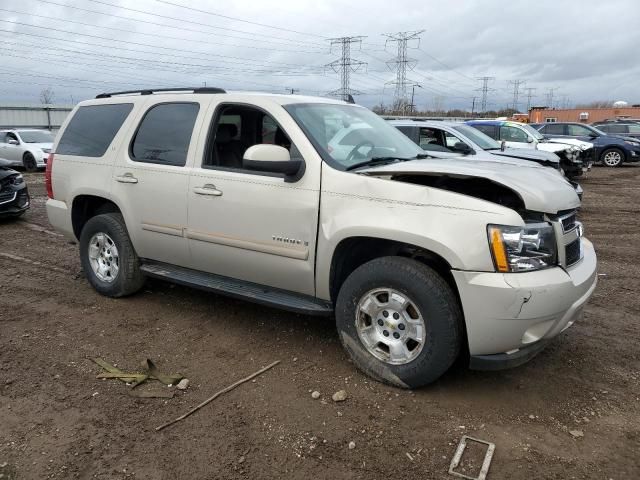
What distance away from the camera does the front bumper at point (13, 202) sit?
29.8 ft

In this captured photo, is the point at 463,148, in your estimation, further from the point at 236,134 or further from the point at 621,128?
the point at 621,128

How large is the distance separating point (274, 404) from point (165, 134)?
2529mm

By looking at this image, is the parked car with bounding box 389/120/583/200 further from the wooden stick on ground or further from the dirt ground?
the wooden stick on ground

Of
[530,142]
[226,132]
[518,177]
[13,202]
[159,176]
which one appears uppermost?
[226,132]

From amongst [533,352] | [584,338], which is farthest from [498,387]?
[584,338]

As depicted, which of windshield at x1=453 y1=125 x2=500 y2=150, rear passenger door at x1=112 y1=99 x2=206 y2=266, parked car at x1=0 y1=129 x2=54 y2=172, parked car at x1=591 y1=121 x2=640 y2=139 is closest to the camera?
rear passenger door at x1=112 y1=99 x2=206 y2=266

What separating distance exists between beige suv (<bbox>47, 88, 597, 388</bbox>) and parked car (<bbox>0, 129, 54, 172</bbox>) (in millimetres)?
14427

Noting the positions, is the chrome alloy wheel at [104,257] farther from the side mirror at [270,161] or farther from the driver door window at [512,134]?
the driver door window at [512,134]

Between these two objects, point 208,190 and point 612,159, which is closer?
point 208,190

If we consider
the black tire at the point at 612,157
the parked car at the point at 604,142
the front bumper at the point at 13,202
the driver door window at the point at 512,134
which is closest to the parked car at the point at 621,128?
the parked car at the point at 604,142

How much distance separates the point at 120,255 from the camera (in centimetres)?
501

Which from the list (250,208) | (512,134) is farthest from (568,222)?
(512,134)

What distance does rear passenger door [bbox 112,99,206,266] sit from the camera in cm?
444

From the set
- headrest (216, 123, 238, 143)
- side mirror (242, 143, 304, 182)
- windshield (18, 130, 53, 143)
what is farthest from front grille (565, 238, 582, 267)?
windshield (18, 130, 53, 143)
